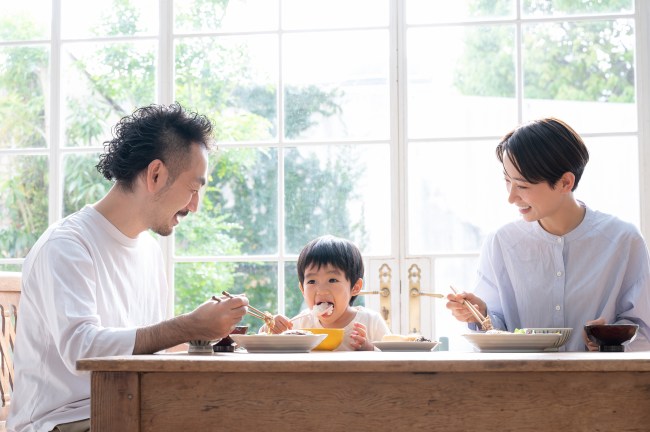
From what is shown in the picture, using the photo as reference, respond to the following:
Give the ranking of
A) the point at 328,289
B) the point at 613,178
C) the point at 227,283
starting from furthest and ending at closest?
the point at 227,283 < the point at 613,178 < the point at 328,289

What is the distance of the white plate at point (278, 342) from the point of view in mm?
2004

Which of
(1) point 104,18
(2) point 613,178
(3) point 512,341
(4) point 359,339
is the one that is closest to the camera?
(3) point 512,341

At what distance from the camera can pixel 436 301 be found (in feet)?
12.5

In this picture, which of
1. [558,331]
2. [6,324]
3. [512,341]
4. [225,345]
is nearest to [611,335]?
[558,331]

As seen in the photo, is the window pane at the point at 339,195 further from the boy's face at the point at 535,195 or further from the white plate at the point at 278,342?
the white plate at the point at 278,342

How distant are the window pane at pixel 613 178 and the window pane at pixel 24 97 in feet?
7.63

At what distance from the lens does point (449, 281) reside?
3824 mm

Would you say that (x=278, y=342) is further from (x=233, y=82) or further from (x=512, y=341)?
(x=233, y=82)

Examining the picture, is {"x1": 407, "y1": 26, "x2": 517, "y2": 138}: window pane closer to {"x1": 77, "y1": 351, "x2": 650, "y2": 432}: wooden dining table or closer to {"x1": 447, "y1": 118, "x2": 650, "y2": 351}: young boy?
{"x1": 447, "y1": 118, "x2": 650, "y2": 351}: young boy

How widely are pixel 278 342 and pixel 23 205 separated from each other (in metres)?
2.47

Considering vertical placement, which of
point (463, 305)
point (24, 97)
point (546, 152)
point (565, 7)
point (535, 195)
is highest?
point (565, 7)

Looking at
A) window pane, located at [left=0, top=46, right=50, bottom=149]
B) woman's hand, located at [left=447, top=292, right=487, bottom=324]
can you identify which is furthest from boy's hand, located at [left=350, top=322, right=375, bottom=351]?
window pane, located at [left=0, top=46, right=50, bottom=149]

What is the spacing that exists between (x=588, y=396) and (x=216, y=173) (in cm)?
263

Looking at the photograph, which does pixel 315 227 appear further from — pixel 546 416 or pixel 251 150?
pixel 546 416
